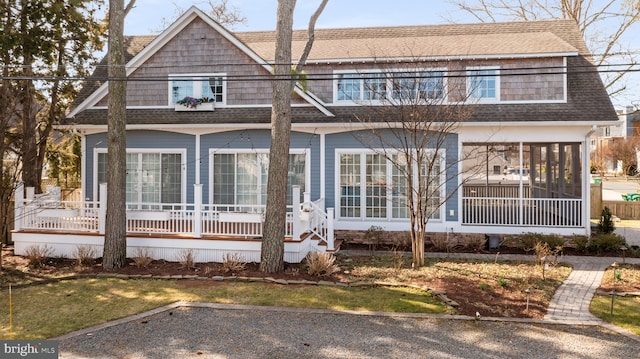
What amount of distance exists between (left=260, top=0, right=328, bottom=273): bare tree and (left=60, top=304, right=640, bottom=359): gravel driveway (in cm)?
289

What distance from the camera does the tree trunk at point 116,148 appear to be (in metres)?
11.1

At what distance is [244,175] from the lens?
15.1 meters

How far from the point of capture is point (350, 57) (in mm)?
15891

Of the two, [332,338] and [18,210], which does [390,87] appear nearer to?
[332,338]

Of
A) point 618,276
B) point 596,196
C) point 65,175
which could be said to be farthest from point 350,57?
point 65,175

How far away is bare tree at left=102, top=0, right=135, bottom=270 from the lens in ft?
36.3

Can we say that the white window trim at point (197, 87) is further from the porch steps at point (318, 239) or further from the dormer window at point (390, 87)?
the porch steps at point (318, 239)

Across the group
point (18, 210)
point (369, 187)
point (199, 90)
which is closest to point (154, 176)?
point (199, 90)

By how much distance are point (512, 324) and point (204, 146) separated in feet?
36.2

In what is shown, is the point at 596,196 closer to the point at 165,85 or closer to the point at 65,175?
the point at 165,85

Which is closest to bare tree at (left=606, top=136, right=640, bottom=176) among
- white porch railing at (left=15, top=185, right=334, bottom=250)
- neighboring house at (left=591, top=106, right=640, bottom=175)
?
neighboring house at (left=591, top=106, right=640, bottom=175)

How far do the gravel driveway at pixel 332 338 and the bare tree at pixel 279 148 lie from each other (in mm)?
2895

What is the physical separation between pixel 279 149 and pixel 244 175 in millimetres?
4807

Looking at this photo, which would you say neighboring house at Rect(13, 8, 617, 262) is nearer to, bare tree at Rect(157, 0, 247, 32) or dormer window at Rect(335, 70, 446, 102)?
dormer window at Rect(335, 70, 446, 102)
